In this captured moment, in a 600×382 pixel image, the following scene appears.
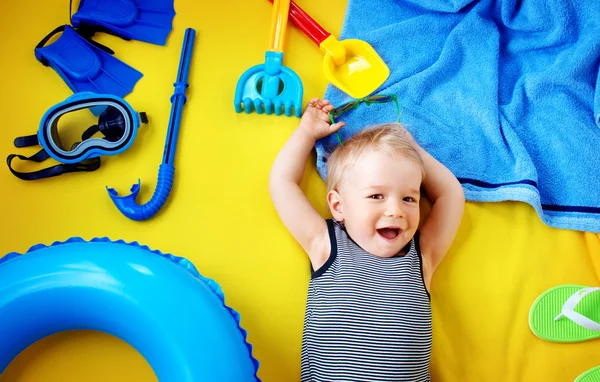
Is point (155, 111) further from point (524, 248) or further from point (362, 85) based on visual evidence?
point (524, 248)

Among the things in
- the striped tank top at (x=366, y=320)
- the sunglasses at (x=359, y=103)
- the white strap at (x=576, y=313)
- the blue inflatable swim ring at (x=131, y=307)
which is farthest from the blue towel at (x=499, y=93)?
the blue inflatable swim ring at (x=131, y=307)

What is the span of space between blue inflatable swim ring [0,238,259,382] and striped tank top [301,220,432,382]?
0.14 m

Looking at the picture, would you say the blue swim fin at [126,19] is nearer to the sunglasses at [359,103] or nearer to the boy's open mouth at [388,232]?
the sunglasses at [359,103]

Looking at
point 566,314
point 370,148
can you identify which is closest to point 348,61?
point 370,148

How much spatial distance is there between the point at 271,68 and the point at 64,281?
0.64 meters

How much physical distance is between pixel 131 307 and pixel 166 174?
0.35 meters

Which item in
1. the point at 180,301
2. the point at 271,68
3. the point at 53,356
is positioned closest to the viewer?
the point at 180,301

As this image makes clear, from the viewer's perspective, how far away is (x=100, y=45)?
3.88 ft

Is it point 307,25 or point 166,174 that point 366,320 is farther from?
point 307,25

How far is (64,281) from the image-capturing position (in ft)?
2.52

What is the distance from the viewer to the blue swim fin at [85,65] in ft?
3.73

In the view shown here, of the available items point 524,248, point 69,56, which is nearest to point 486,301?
point 524,248

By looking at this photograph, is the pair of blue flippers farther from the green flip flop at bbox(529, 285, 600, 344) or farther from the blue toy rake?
the green flip flop at bbox(529, 285, 600, 344)

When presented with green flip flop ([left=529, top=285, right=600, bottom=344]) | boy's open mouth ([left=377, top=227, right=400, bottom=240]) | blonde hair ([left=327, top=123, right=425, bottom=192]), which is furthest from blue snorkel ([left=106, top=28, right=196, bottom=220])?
green flip flop ([left=529, top=285, right=600, bottom=344])
